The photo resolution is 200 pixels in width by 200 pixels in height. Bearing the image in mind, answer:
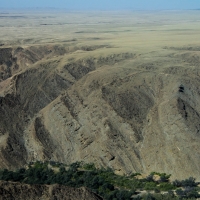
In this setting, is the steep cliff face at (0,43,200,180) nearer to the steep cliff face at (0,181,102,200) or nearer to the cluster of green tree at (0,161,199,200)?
the cluster of green tree at (0,161,199,200)

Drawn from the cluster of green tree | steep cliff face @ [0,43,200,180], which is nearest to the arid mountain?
steep cliff face @ [0,43,200,180]

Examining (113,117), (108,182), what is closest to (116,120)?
(113,117)

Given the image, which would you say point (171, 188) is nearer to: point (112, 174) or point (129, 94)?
point (112, 174)

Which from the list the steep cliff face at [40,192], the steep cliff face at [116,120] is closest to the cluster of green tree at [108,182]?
the steep cliff face at [116,120]

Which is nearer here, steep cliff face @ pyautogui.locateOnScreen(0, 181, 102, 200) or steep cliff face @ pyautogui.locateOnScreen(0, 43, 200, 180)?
steep cliff face @ pyautogui.locateOnScreen(0, 181, 102, 200)

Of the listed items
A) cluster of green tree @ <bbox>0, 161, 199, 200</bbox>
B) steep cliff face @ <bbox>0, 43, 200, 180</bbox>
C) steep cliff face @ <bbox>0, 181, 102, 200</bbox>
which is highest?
steep cliff face @ <bbox>0, 43, 200, 180</bbox>

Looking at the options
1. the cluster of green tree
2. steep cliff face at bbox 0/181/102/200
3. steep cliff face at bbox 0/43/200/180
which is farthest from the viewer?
steep cliff face at bbox 0/43/200/180

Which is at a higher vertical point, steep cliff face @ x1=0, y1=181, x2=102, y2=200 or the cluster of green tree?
the cluster of green tree

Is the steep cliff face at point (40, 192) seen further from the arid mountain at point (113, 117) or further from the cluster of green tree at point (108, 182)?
the arid mountain at point (113, 117)
